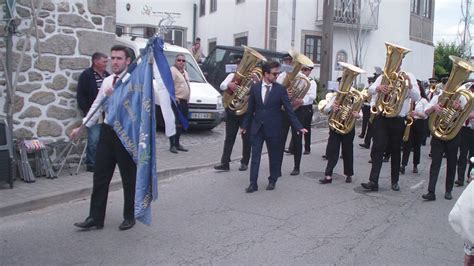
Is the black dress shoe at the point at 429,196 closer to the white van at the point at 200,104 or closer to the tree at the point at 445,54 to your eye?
the white van at the point at 200,104

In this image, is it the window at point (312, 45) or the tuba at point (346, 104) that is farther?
the window at point (312, 45)

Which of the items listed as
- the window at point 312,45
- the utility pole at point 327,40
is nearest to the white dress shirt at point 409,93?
the utility pole at point 327,40

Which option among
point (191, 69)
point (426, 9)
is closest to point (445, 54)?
point (426, 9)

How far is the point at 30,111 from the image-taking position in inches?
304

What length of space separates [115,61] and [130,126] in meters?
0.78

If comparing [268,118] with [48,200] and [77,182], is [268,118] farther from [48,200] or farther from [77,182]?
[48,200]

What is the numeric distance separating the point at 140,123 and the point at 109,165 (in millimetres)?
591

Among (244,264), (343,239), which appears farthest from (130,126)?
(343,239)

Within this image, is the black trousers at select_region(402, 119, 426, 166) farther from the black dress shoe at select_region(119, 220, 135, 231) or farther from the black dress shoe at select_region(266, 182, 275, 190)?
the black dress shoe at select_region(119, 220, 135, 231)

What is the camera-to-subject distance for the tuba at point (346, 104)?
8047mm

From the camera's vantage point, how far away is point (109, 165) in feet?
18.0

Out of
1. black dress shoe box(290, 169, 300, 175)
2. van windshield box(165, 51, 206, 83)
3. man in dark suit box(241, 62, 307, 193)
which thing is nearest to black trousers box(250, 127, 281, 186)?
man in dark suit box(241, 62, 307, 193)

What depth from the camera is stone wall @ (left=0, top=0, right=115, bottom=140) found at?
7.62 meters

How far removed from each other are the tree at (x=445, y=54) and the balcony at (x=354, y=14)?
1110cm
